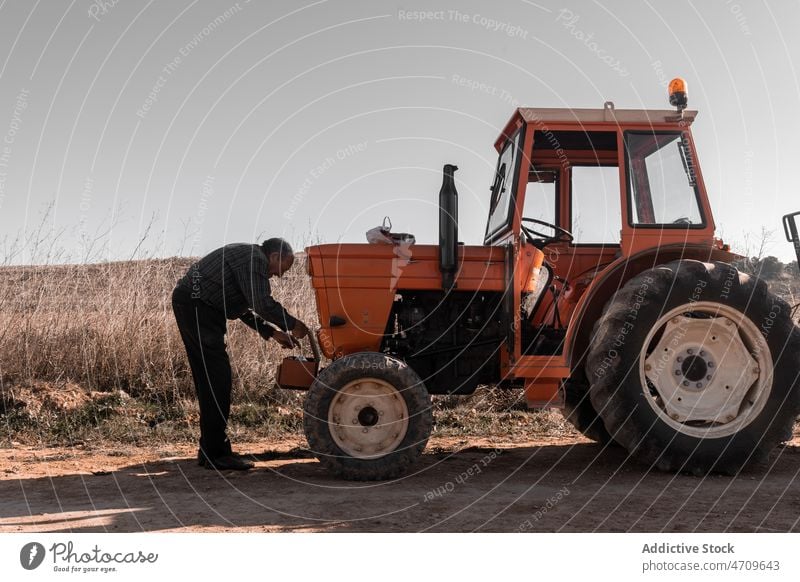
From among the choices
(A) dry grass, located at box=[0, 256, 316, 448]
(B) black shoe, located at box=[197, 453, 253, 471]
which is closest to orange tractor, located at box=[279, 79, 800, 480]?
(B) black shoe, located at box=[197, 453, 253, 471]

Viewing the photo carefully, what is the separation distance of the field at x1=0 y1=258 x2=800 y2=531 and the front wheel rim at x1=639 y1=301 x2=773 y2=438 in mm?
Answer: 458

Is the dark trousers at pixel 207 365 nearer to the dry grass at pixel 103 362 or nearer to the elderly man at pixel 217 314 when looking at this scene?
the elderly man at pixel 217 314

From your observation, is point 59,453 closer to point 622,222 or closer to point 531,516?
point 531,516

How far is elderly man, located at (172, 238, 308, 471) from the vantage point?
5.49 metres

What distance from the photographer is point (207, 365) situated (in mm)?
5609

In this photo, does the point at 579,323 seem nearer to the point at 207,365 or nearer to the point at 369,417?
the point at 369,417

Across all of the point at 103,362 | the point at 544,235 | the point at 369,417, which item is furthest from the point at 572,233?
the point at 103,362

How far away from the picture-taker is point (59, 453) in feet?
20.2

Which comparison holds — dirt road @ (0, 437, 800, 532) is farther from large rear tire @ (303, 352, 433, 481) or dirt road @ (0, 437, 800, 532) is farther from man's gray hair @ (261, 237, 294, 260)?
man's gray hair @ (261, 237, 294, 260)

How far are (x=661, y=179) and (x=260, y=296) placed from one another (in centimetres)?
323

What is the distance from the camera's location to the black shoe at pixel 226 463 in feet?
17.9

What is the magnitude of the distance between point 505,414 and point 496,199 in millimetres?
2584

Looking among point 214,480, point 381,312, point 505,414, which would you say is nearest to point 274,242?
point 381,312

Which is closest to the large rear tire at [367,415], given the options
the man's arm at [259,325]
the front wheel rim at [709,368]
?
the man's arm at [259,325]
